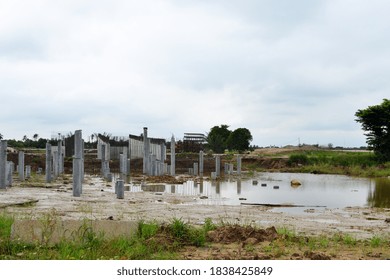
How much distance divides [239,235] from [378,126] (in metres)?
42.9

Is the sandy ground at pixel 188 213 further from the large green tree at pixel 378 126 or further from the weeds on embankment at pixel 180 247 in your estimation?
the large green tree at pixel 378 126

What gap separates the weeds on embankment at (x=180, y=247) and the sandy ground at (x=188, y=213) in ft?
4.66

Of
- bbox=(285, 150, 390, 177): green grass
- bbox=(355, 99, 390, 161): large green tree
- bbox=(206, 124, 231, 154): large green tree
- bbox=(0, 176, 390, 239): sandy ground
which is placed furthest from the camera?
bbox=(206, 124, 231, 154): large green tree

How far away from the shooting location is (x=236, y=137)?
80062 millimetres

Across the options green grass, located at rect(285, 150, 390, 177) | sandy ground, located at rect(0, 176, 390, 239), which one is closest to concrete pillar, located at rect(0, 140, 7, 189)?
sandy ground, located at rect(0, 176, 390, 239)

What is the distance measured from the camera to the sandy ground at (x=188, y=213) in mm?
11938

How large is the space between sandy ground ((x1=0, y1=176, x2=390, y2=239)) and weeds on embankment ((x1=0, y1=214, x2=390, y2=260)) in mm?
1422

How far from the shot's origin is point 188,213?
548 inches

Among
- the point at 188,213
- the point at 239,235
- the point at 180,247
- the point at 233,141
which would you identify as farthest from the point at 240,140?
the point at 180,247

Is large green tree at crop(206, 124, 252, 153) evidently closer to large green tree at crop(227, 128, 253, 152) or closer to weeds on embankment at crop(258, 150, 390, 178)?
large green tree at crop(227, 128, 253, 152)

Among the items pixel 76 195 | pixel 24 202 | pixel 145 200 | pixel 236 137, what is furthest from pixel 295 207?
pixel 236 137

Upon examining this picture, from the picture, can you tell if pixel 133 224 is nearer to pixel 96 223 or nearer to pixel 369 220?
pixel 96 223

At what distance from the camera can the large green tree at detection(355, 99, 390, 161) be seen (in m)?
48.5

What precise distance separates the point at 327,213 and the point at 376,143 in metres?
36.3
